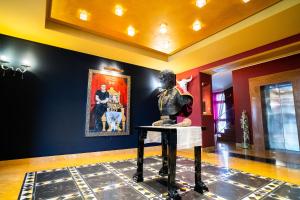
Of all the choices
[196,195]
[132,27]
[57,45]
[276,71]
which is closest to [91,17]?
[132,27]

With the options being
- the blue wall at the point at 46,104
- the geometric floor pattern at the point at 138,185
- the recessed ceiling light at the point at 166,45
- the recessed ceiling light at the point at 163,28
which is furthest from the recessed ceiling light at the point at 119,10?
the geometric floor pattern at the point at 138,185

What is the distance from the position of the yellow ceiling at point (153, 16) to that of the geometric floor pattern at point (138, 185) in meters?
3.04

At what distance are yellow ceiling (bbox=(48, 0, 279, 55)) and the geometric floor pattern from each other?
304 cm

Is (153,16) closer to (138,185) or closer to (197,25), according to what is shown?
(197,25)

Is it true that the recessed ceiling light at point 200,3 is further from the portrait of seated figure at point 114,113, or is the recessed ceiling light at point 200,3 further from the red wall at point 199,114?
the portrait of seated figure at point 114,113

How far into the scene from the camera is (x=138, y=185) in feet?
7.62

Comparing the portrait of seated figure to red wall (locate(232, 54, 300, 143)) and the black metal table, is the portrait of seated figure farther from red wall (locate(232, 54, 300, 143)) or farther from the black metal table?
red wall (locate(232, 54, 300, 143))

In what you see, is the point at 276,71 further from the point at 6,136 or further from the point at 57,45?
the point at 6,136

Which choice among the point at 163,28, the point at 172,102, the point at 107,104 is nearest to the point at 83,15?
the point at 163,28

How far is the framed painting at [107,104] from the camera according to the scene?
176 inches

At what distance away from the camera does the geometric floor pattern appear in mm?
1975

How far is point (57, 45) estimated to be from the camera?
13.5ft

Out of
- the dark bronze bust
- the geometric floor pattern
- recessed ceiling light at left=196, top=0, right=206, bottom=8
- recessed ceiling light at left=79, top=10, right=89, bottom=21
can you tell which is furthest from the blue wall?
recessed ceiling light at left=196, top=0, right=206, bottom=8

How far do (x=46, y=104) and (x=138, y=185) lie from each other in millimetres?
3063
